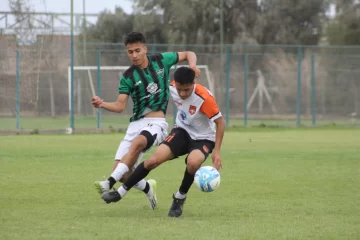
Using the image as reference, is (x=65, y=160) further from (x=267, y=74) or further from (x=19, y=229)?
(x=267, y=74)

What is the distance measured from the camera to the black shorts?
8602 millimetres

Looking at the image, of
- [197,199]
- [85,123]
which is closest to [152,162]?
[197,199]

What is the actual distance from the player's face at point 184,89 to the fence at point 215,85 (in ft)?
54.1

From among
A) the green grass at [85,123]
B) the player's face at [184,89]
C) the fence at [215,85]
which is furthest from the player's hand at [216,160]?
the green grass at [85,123]

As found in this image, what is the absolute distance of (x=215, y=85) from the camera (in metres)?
30.2

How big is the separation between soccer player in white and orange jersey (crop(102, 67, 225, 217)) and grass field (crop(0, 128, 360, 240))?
26 cm

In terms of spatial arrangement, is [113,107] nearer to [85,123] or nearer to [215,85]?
[85,123]

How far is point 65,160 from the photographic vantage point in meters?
15.1

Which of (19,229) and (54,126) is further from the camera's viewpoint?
(54,126)

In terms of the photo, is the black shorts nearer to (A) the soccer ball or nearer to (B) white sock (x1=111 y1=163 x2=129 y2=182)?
(A) the soccer ball

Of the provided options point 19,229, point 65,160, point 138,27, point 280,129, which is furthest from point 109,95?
point 19,229

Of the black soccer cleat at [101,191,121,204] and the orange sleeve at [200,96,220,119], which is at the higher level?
the orange sleeve at [200,96,220,119]

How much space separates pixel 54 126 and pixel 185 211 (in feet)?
55.6

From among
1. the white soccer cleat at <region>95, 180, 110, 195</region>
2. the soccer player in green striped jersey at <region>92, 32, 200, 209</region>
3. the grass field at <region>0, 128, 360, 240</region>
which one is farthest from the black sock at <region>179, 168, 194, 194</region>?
the white soccer cleat at <region>95, 180, 110, 195</region>
